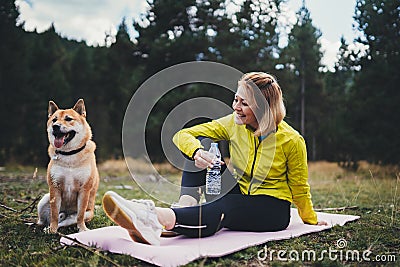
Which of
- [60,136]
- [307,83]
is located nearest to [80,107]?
[60,136]

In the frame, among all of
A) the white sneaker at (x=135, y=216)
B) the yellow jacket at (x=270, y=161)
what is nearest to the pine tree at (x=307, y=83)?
the yellow jacket at (x=270, y=161)

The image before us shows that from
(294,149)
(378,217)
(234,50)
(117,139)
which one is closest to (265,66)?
(234,50)

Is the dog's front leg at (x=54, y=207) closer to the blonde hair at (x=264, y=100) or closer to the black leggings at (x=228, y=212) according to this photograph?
the black leggings at (x=228, y=212)

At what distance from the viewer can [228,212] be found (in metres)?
2.97

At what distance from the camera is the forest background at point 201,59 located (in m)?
10.3

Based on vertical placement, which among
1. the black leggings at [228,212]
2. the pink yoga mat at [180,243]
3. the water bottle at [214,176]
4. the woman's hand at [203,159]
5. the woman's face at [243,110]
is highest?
the woman's face at [243,110]

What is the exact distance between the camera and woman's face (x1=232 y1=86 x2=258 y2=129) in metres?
3.06

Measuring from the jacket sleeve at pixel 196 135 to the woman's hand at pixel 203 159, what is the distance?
7 centimetres

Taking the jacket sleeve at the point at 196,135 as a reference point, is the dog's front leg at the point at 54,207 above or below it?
below

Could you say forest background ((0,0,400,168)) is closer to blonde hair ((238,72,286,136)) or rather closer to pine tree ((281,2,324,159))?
pine tree ((281,2,324,159))

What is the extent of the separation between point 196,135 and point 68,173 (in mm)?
1055

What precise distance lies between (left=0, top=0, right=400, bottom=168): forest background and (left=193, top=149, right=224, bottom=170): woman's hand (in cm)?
766

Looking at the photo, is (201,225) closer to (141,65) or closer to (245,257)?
(245,257)

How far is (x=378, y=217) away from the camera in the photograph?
397 cm
